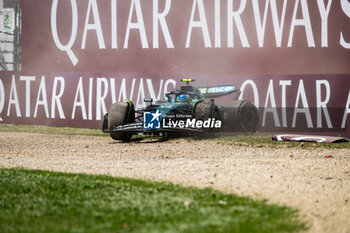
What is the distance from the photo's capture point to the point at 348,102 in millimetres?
15789

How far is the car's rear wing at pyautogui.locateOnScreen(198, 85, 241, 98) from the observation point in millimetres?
16359

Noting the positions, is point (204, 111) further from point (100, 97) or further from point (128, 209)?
point (128, 209)

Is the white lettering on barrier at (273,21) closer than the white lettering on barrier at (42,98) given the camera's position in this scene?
Yes

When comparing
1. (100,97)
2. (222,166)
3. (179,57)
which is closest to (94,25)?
(100,97)

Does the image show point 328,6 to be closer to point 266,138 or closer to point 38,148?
point 266,138

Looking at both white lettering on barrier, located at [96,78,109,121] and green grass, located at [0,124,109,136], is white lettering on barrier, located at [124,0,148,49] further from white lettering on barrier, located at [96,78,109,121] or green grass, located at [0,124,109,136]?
green grass, located at [0,124,109,136]

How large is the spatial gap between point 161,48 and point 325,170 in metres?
10.9

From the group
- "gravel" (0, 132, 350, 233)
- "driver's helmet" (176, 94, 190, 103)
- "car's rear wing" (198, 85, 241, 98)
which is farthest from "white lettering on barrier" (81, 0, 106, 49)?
"gravel" (0, 132, 350, 233)

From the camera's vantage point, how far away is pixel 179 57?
18.7m

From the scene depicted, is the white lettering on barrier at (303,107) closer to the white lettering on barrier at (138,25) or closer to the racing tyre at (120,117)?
the racing tyre at (120,117)

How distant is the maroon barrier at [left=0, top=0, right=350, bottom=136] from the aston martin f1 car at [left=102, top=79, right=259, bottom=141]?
4.93 ft

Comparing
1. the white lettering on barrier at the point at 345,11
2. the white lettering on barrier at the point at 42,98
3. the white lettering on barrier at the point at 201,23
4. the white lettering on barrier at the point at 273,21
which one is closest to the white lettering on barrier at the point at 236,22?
the white lettering on barrier at the point at 273,21

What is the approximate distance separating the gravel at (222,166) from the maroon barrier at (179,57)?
3.87 m

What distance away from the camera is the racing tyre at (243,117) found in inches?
613
